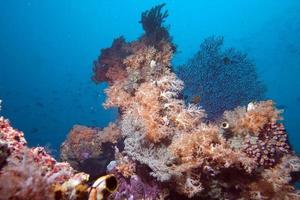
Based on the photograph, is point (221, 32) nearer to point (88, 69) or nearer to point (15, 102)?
point (88, 69)

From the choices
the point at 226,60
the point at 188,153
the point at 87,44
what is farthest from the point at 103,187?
the point at 87,44

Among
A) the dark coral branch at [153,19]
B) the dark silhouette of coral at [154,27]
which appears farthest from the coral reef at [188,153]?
the dark coral branch at [153,19]

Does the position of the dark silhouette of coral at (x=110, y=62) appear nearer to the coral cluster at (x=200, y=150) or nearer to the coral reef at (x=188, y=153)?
the coral reef at (x=188, y=153)

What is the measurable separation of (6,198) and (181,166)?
2797 mm

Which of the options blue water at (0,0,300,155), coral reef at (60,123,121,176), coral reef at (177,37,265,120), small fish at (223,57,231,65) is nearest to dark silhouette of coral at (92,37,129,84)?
coral reef at (60,123,121,176)

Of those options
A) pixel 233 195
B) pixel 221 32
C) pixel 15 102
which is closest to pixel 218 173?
pixel 233 195

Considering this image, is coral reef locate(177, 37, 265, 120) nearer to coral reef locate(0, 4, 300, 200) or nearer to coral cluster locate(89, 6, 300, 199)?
coral reef locate(0, 4, 300, 200)

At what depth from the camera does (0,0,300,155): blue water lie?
244 feet

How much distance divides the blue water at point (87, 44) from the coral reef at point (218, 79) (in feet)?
185

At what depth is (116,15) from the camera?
109 metres

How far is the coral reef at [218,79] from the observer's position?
1057 centimetres

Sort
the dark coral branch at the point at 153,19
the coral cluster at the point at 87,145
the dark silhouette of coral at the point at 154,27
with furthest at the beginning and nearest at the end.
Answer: the dark coral branch at the point at 153,19
the dark silhouette of coral at the point at 154,27
the coral cluster at the point at 87,145

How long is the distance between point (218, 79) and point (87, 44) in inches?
3727

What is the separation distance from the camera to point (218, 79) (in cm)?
1100
